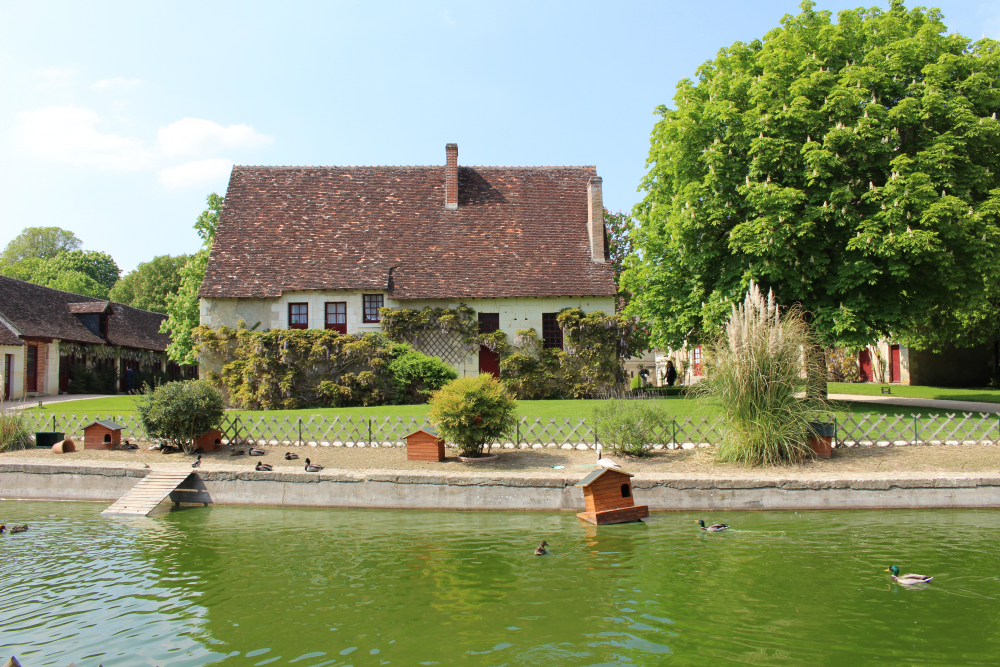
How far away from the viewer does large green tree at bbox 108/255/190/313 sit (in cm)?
5491

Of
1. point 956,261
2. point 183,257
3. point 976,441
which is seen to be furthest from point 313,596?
point 183,257

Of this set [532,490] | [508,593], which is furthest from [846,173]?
[508,593]

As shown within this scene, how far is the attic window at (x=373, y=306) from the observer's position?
81.2 ft

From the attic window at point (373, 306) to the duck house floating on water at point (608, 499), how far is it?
1620 cm

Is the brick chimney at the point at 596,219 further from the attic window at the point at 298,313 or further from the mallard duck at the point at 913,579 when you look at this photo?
the mallard duck at the point at 913,579

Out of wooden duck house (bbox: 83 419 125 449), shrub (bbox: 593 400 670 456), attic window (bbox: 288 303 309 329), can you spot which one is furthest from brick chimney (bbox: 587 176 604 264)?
wooden duck house (bbox: 83 419 125 449)

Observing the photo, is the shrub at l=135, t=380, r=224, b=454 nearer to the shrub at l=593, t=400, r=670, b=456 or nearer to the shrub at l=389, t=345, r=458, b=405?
the shrub at l=593, t=400, r=670, b=456

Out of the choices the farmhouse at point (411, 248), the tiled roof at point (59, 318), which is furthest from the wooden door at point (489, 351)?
the tiled roof at point (59, 318)

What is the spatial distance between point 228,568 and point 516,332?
57.5 ft

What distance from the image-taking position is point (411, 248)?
26.0m

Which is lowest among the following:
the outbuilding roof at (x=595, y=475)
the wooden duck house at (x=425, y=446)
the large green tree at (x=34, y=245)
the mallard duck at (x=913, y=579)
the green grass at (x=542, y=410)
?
the mallard duck at (x=913, y=579)

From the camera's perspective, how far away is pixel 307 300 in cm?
2453

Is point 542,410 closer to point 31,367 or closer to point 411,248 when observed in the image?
point 411,248

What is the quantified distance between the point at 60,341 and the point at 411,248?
1845cm
